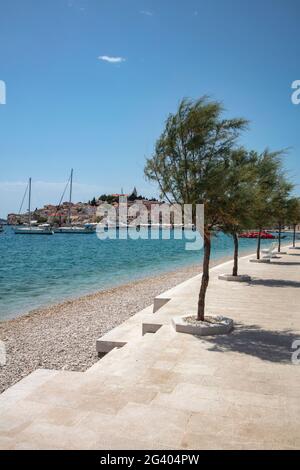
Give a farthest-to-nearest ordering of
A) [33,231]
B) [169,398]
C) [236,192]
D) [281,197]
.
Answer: [33,231], [281,197], [236,192], [169,398]

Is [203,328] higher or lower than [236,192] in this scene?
lower

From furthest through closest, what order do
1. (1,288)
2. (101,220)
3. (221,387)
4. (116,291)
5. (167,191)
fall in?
(101,220), (1,288), (116,291), (167,191), (221,387)

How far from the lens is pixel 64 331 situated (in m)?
12.2

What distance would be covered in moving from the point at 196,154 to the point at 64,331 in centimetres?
689

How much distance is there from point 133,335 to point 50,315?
7090mm

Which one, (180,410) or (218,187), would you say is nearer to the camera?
(180,410)

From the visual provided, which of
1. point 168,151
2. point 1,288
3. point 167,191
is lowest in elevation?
point 1,288

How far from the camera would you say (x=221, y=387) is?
18.0 ft

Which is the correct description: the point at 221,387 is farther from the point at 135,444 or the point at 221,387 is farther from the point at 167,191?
the point at 167,191

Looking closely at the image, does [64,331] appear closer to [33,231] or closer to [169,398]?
[169,398]

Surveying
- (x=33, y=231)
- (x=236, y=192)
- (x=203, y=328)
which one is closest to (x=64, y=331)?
(x=203, y=328)
